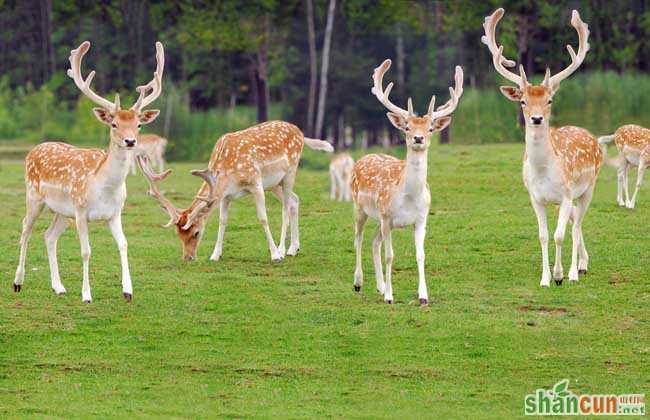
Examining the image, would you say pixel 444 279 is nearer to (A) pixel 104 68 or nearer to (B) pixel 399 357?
(B) pixel 399 357

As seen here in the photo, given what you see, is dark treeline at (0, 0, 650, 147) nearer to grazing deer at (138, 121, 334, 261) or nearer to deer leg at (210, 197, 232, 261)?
grazing deer at (138, 121, 334, 261)

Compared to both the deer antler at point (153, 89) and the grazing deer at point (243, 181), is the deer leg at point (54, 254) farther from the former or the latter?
the grazing deer at point (243, 181)

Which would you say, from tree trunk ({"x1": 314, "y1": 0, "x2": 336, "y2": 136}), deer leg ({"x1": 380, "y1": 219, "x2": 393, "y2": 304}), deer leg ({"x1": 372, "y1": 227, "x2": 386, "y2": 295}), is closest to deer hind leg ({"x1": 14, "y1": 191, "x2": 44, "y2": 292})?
deer leg ({"x1": 372, "y1": 227, "x2": 386, "y2": 295})

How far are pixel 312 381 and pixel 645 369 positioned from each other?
96.3 inches

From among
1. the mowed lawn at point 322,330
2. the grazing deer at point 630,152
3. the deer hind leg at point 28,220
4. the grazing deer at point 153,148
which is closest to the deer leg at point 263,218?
the mowed lawn at point 322,330

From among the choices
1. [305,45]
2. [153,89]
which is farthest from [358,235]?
[305,45]

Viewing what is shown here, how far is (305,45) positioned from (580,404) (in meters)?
34.8

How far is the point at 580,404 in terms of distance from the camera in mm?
10195

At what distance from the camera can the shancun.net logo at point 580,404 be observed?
10.0 metres

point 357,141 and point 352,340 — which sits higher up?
point 352,340

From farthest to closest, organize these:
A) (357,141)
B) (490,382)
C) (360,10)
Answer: (357,141) → (360,10) → (490,382)

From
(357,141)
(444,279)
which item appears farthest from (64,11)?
(444,279)

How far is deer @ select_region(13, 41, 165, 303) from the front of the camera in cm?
1280

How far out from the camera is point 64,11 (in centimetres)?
3912
